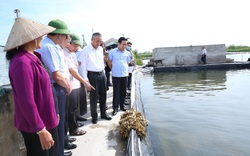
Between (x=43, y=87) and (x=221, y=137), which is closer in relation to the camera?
(x=43, y=87)

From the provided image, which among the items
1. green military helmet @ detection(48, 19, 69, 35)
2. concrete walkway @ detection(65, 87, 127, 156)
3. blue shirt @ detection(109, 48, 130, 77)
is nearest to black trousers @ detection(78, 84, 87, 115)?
concrete walkway @ detection(65, 87, 127, 156)

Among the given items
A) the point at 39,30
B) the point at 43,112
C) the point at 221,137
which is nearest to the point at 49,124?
the point at 43,112

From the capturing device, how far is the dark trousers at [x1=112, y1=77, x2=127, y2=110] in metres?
4.71

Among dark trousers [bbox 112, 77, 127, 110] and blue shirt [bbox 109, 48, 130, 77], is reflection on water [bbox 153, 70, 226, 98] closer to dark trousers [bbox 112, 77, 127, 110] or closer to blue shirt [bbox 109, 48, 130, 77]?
dark trousers [bbox 112, 77, 127, 110]

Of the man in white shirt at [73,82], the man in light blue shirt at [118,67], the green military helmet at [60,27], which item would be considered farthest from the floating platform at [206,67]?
the green military helmet at [60,27]

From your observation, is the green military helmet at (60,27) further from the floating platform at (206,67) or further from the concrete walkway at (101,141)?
the floating platform at (206,67)

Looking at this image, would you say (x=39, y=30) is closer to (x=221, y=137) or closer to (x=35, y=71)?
(x=35, y=71)

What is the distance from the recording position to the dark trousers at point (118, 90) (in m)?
4.71

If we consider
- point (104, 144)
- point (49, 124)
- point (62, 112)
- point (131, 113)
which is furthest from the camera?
point (131, 113)

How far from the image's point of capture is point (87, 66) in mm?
3967

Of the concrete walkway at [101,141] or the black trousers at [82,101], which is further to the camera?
the black trousers at [82,101]

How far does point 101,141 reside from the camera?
324 cm

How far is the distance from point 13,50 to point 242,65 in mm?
18330

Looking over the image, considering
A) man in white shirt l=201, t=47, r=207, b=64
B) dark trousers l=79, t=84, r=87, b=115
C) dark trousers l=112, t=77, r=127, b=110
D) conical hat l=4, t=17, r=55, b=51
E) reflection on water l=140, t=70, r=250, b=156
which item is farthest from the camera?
man in white shirt l=201, t=47, r=207, b=64
